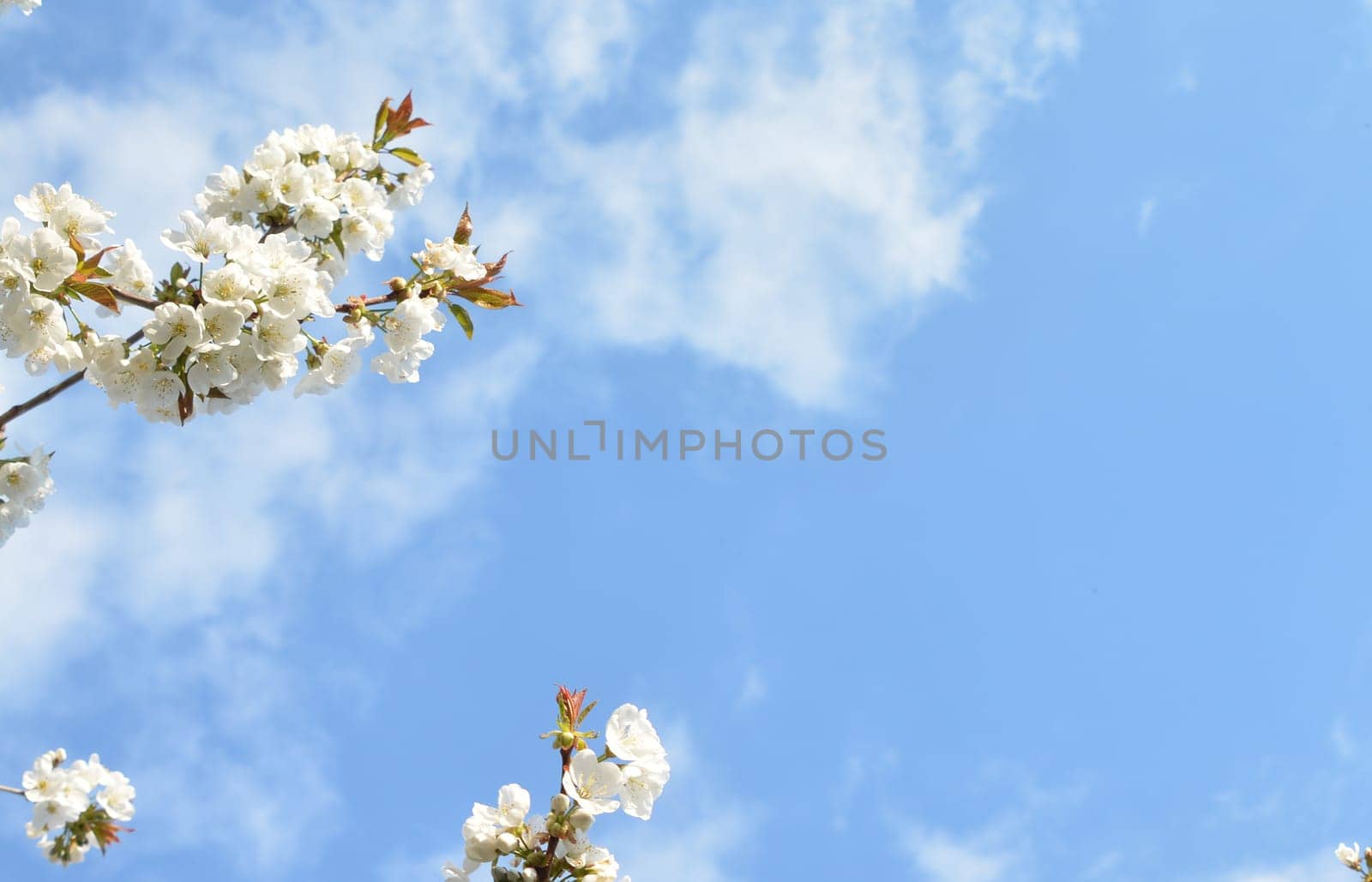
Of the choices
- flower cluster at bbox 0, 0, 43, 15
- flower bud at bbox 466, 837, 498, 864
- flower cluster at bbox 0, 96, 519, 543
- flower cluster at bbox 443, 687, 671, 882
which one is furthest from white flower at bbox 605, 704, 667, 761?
flower cluster at bbox 0, 0, 43, 15

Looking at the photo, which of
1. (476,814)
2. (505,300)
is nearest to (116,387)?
(505,300)

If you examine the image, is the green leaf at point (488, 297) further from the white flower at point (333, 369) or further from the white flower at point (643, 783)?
the white flower at point (643, 783)

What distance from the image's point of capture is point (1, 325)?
2.65 m

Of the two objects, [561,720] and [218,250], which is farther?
[218,250]

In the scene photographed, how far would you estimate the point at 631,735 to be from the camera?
258cm

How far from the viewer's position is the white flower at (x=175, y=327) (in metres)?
2.60

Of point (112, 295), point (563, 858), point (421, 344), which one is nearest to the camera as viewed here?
point (563, 858)

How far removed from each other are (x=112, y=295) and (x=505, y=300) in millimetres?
1205

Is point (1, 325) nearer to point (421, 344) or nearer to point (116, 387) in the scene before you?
point (116, 387)

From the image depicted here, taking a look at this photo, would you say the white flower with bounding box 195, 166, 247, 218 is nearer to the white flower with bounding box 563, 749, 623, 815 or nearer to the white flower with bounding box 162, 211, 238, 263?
the white flower with bounding box 162, 211, 238, 263

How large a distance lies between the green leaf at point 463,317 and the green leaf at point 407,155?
0.58 meters

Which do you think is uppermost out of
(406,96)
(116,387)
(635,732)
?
(406,96)

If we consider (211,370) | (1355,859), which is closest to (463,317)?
(211,370)

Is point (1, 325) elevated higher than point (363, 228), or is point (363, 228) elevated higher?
point (363, 228)
